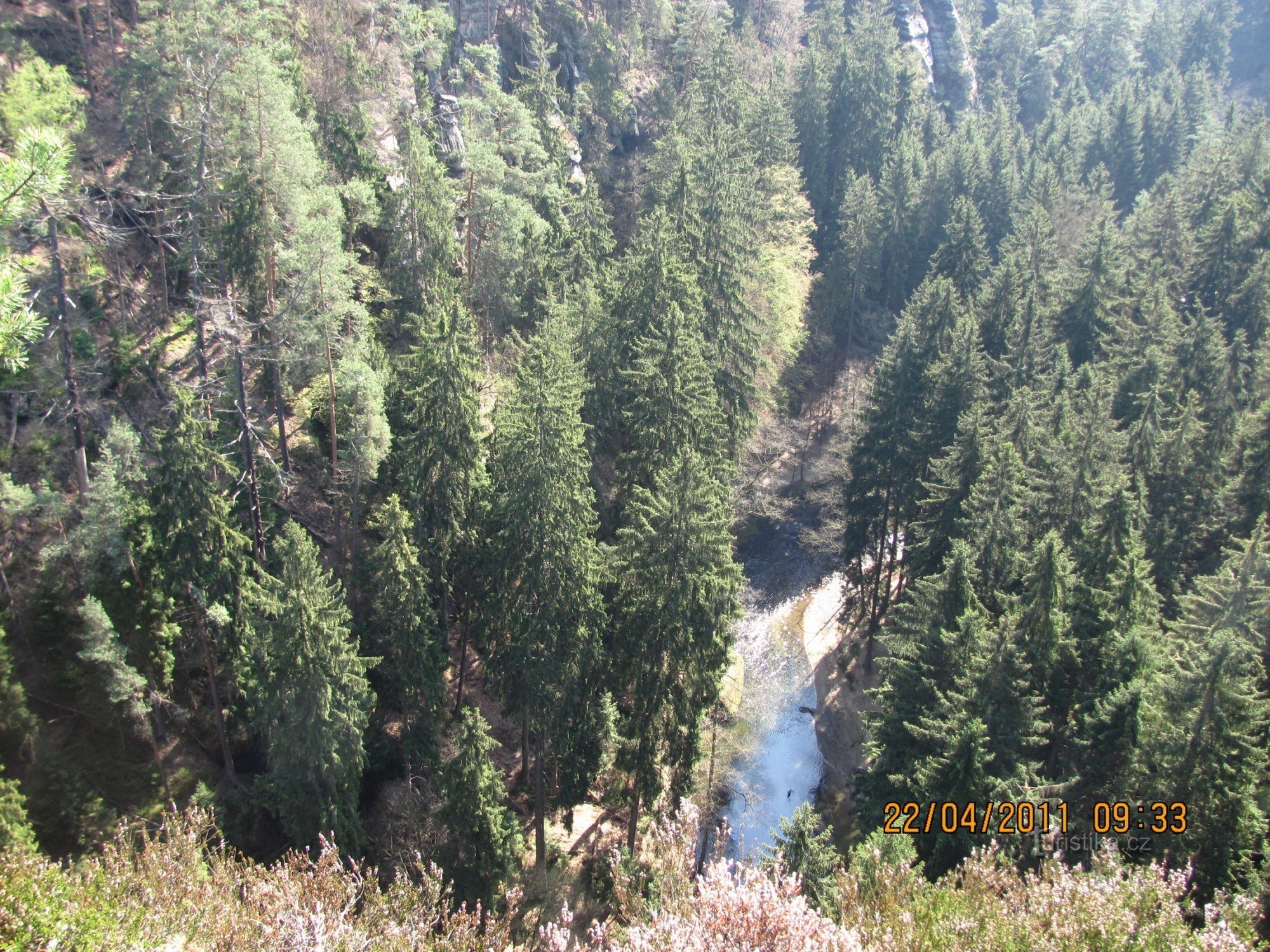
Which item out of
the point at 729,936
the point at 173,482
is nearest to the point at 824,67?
the point at 173,482

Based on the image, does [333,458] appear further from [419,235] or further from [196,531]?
[419,235]

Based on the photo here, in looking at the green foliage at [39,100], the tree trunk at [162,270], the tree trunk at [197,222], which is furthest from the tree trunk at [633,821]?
the green foliage at [39,100]

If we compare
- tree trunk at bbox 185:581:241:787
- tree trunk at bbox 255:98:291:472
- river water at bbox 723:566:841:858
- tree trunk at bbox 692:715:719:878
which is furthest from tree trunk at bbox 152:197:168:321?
river water at bbox 723:566:841:858

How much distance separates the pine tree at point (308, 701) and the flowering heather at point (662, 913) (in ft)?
27.0

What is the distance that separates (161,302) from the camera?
32.6 metres

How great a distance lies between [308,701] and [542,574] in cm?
707

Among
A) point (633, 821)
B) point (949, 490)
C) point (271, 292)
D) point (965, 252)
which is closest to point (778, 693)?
point (949, 490)

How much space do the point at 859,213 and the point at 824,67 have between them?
711 inches

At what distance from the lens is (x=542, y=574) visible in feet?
80.6

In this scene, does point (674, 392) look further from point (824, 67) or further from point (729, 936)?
point (824, 67)

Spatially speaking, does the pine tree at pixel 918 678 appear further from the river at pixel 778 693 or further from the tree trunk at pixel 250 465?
the tree trunk at pixel 250 465

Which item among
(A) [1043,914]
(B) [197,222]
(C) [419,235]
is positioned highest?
(B) [197,222]

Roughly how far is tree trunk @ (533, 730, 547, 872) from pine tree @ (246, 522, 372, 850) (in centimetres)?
538

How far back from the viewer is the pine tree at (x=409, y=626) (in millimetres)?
24094
